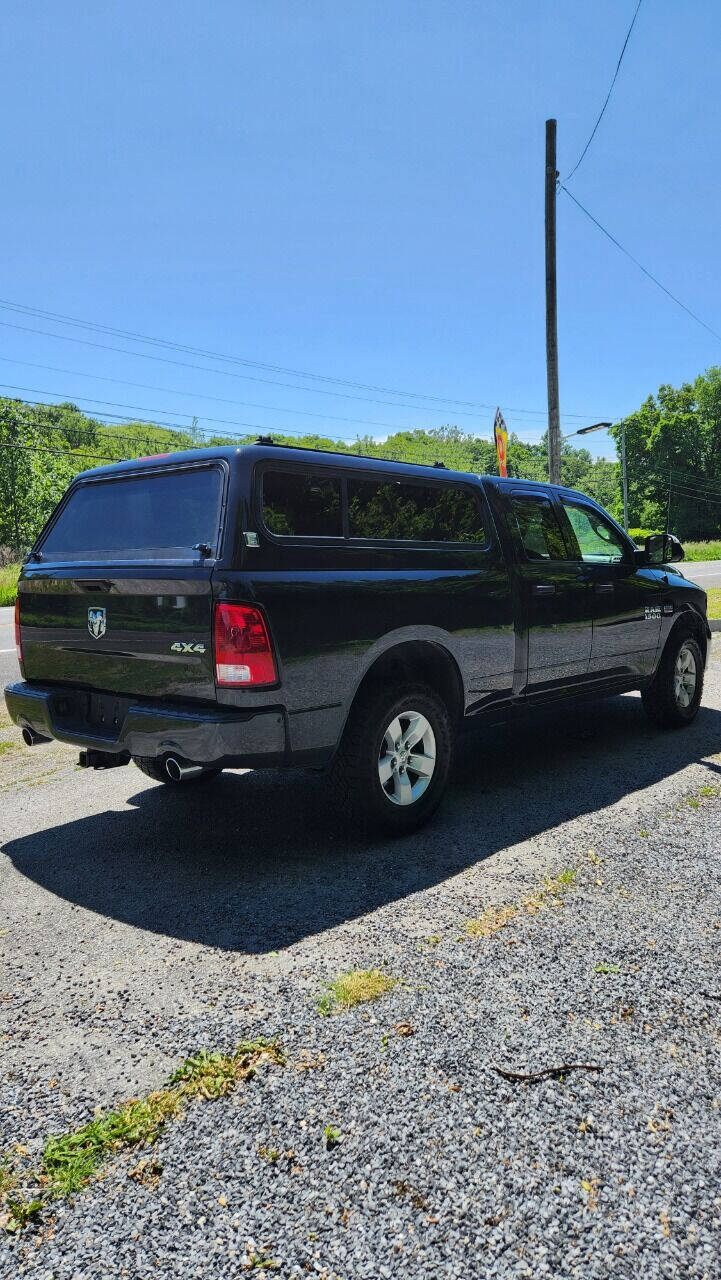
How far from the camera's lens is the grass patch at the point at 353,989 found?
2.66 m

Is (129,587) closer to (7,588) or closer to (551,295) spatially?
(551,295)

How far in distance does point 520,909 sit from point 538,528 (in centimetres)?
283

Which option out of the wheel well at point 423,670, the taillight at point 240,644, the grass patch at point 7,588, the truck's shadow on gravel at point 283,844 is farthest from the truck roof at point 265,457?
the grass patch at point 7,588

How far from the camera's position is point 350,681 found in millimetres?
3895

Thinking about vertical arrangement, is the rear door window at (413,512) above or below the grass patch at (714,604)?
above

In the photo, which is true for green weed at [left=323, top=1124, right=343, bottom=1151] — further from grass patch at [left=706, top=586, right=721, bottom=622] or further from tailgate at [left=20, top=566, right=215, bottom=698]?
grass patch at [left=706, top=586, right=721, bottom=622]

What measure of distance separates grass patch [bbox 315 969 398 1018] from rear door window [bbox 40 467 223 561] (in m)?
1.79

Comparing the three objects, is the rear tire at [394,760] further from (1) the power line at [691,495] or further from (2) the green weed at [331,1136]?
(1) the power line at [691,495]

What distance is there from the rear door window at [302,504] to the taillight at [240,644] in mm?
456

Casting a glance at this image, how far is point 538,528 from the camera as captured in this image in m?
5.45

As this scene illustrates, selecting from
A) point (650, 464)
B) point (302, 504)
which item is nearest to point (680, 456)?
point (650, 464)

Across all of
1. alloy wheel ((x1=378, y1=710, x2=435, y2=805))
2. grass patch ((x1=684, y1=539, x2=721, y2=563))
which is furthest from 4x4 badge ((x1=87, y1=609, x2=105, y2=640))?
grass patch ((x1=684, y1=539, x2=721, y2=563))

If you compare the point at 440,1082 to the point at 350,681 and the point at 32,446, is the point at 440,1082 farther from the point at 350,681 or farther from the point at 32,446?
the point at 32,446

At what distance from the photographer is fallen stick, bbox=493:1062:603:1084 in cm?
226
